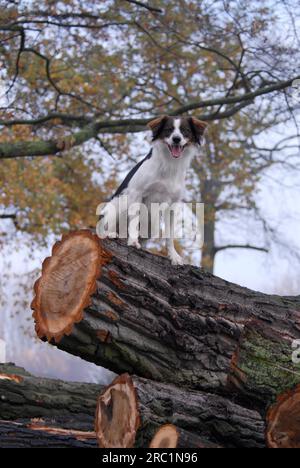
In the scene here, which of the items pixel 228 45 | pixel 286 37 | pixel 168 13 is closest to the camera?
pixel 286 37

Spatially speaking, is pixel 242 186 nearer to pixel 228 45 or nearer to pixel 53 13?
pixel 228 45

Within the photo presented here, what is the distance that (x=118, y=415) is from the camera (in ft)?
17.5

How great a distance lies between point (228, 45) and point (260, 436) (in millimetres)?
11950

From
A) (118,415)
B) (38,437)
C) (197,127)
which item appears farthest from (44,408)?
(197,127)

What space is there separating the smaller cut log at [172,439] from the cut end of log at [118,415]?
254 mm

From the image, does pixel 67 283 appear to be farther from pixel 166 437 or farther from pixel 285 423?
pixel 285 423

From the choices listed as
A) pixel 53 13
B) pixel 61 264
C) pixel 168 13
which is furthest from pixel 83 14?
pixel 61 264

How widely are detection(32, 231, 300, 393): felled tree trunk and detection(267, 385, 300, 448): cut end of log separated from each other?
549mm

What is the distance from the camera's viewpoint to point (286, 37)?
1209 centimetres

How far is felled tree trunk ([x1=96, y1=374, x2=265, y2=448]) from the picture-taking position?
5211mm

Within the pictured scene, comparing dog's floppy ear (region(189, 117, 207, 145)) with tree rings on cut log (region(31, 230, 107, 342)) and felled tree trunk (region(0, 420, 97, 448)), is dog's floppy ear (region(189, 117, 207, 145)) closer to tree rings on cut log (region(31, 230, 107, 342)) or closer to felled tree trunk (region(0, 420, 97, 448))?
tree rings on cut log (region(31, 230, 107, 342))

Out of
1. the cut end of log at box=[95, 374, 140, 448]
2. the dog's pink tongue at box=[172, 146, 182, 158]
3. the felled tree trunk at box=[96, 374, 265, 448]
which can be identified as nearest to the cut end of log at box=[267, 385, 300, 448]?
the felled tree trunk at box=[96, 374, 265, 448]

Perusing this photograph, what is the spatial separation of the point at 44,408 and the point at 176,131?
143 inches
